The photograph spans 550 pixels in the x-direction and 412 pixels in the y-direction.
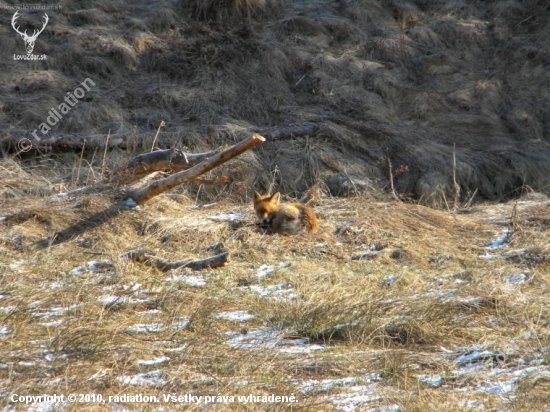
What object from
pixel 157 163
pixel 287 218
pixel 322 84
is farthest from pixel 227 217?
pixel 322 84

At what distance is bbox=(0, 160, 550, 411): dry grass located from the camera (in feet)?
13.8

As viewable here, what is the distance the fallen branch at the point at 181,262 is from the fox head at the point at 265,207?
58.6 inches

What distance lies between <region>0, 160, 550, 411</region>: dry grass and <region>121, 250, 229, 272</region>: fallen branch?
0.27ft

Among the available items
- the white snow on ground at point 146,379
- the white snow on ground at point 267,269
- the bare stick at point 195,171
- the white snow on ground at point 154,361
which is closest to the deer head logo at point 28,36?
the bare stick at point 195,171

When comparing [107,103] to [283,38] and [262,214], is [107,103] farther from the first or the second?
[262,214]

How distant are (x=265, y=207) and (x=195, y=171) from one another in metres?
1.17

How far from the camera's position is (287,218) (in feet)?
25.7

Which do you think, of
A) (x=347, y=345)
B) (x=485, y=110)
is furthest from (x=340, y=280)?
(x=485, y=110)

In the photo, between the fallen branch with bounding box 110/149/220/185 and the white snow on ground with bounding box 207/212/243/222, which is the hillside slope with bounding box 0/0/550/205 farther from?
the fallen branch with bounding box 110/149/220/185

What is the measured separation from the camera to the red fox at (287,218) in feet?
25.5

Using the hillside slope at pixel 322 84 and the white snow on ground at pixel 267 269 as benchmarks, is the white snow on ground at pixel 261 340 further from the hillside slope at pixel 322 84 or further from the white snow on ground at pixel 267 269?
the hillside slope at pixel 322 84

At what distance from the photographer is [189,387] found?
4.15m

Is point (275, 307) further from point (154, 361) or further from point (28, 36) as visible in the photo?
point (28, 36)

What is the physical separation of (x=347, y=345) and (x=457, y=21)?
11.3 metres
